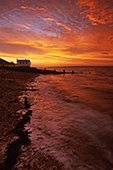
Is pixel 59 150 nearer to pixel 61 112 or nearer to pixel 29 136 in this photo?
pixel 29 136

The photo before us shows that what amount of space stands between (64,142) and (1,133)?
2.72m

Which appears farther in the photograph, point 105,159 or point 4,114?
point 4,114

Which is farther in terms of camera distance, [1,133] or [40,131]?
[40,131]

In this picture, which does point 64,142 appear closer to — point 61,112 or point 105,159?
point 105,159

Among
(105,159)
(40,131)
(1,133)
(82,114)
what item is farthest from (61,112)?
(105,159)

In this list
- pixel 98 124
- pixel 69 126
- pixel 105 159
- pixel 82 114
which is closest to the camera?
pixel 105 159

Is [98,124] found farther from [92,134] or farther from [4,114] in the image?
[4,114]

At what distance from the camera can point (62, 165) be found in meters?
4.91

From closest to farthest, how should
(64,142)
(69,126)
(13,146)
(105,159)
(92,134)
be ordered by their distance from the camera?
1. (105,159)
2. (13,146)
3. (64,142)
4. (92,134)
5. (69,126)

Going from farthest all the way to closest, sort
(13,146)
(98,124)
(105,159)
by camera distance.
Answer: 1. (98,124)
2. (13,146)
3. (105,159)

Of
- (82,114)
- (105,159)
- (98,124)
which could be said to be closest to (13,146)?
(105,159)

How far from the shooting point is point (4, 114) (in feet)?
28.9

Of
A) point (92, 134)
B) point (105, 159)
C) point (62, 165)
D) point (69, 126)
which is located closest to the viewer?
point (62, 165)

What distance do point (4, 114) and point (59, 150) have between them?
14.4 feet
